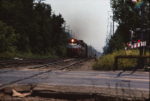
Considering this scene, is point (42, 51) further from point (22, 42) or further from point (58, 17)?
point (58, 17)

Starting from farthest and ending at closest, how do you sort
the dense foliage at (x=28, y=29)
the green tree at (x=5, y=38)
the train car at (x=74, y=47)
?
the train car at (x=74, y=47), the dense foliage at (x=28, y=29), the green tree at (x=5, y=38)

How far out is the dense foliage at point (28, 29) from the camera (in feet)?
146

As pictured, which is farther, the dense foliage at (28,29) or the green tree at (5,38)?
the dense foliage at (28,29)

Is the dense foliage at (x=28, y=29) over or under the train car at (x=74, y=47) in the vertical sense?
over

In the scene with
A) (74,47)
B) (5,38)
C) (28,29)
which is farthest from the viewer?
(28,29)

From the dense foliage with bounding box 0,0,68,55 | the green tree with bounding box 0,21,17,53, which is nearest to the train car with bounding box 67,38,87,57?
the dense foliage with bounding box 0,0,68,55

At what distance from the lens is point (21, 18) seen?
5284 centimetres

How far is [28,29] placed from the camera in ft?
183

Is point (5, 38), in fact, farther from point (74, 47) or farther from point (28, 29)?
point (28, 29)

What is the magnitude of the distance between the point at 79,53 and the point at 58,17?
29.4 meters

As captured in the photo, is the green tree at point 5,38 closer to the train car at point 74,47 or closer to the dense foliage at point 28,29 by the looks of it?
Answer: the dense foliage at point 28,29

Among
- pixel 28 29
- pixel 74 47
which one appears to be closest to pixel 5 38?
pixel 74 47

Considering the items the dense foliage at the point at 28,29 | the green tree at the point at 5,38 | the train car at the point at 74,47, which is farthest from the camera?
the train car at the point at 74,47

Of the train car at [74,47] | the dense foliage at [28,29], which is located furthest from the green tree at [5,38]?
the train car at [74,47]
